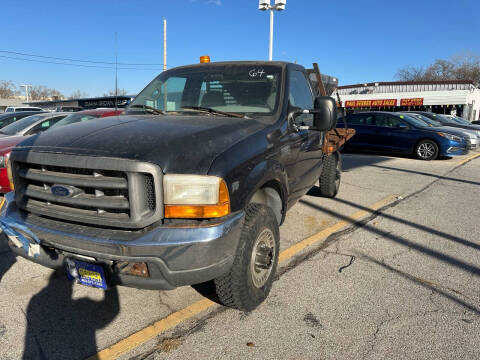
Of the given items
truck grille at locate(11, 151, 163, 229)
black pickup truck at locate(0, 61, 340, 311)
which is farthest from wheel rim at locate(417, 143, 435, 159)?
truck grille at locate(11, 151, 163, 229)

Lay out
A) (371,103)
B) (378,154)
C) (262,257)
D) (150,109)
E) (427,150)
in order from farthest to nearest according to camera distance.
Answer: (371,103) < (378,154) < (427,150) < (150,109) < (262,257)

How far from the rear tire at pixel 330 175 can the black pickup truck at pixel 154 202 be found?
2784 millimetres

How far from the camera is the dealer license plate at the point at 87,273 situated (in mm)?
2111

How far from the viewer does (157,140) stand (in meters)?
2.26

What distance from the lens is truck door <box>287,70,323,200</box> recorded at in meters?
3.48

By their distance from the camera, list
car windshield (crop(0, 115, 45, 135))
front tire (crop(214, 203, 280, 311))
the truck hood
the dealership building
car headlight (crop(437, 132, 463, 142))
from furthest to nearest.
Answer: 1. the dealership building
2. car headlight (crop(437, 132, 463, 142))
3. car windshield (crop(0, 115, 45, 135))
4. front tire (crop(214, 203, 280, 311))
5. the truck hood

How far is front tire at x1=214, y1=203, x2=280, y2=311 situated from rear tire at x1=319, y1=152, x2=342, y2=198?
311 centimetres

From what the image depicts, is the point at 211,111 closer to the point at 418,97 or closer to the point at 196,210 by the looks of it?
the point at 196,210

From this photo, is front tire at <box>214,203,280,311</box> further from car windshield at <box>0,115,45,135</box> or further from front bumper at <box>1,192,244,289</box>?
car windshield at <box>0,115,45,135</box>

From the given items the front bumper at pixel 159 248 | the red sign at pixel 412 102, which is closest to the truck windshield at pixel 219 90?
the front bumper at pixel 159 248

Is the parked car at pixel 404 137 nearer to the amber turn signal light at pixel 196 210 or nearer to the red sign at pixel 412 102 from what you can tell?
the amber turn signal light at pixel 196 210

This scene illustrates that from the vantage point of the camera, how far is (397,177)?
8.23m

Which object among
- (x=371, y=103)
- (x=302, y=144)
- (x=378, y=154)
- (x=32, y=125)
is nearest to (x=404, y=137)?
(x=378, y=154)

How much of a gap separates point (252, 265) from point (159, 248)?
81 cm
